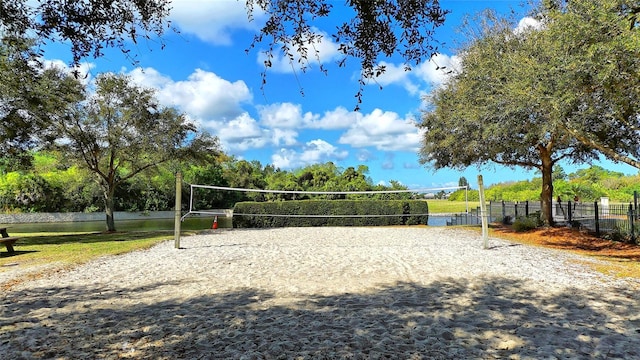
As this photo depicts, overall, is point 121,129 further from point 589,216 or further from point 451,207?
point 451,207

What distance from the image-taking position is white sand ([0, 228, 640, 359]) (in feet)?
12.3

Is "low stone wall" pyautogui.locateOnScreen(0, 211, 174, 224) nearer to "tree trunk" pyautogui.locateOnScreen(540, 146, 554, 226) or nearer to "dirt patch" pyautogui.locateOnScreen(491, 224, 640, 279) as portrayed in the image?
"dirt patch" pyautogui.locateOnScreen(491, 224, 640, 279)

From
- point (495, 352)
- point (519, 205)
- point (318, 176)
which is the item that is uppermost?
point (318, 176)

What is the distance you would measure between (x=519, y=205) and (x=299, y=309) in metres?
18.9

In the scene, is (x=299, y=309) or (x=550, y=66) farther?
(x=550, y=66)

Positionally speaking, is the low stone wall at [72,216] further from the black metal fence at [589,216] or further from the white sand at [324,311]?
the white sand at [324,311]

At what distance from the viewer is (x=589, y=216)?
60.8ft

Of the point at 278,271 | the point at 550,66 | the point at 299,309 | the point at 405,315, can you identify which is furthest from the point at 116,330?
the point at 550,66

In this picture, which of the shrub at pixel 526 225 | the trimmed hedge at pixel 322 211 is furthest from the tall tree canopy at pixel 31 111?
the shrub at pixel 526 225

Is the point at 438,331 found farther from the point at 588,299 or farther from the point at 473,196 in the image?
the point at 473,196

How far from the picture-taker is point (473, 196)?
141 ft

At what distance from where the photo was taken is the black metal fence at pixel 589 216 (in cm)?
1336

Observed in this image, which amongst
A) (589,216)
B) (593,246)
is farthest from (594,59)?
(589,216)

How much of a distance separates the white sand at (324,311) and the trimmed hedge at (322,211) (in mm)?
12320
